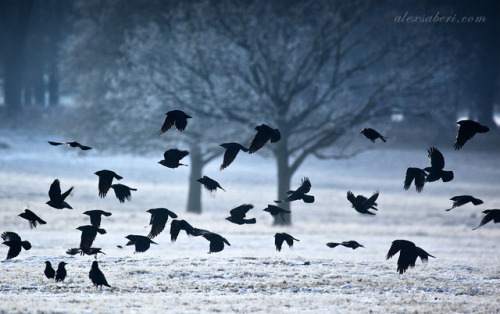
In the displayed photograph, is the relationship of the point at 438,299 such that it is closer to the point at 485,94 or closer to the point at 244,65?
the point at 244,65

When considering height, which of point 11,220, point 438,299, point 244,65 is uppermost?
point 244,65

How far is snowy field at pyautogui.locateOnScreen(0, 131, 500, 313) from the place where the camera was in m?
8.40

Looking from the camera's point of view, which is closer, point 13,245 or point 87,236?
point 87,236

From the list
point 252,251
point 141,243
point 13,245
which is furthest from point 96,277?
point 252,251

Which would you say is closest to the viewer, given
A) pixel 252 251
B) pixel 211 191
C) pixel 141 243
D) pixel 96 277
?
pixel 96 277

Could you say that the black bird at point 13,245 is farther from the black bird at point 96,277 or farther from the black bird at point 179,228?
the black bird at point 179,228

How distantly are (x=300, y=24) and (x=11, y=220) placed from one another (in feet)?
38.1

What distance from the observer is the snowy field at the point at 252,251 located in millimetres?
8398

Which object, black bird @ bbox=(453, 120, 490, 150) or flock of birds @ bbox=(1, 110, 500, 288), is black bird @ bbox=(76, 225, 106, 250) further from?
black bird @ bbox=(453, 120, 490, 150)

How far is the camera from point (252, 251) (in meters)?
15.0

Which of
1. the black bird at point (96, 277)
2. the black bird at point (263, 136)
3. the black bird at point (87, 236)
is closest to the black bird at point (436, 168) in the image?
the black bird at point (263, 136)

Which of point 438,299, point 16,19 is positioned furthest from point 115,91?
point 16,19

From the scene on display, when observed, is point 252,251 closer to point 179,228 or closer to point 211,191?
point 179,228

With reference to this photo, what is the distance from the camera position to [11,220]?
75.2ft
